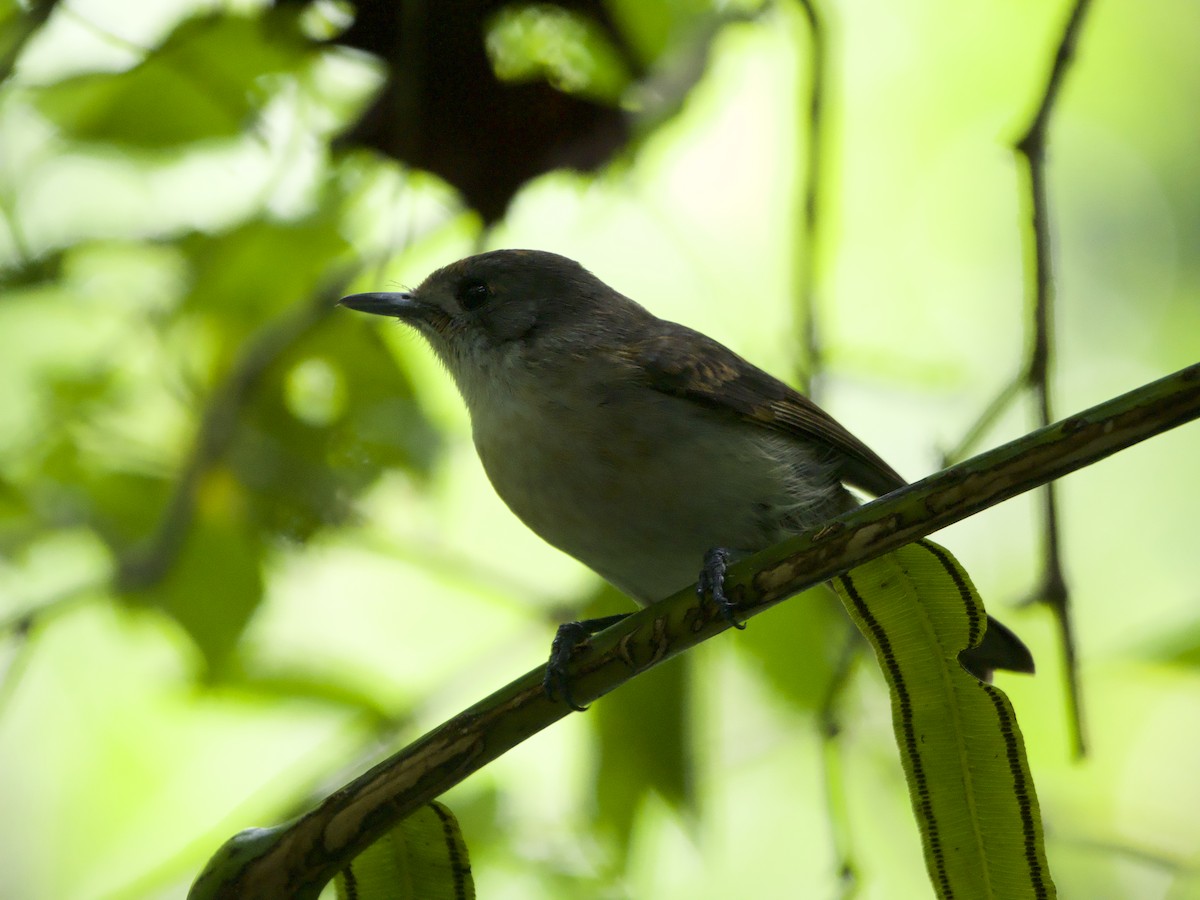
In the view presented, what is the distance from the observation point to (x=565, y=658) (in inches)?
66.3

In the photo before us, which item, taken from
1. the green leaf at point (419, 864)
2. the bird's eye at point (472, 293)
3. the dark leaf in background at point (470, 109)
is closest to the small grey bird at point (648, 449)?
the bird's eye at point (472, 293)

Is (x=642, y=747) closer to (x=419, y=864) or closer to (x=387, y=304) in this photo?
(x=419, y=864)

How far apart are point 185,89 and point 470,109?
2.16 ft

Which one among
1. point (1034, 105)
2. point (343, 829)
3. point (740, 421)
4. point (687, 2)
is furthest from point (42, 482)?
point (1034, 105)

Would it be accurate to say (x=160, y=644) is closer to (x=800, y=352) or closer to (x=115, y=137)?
(x=115, y=137)

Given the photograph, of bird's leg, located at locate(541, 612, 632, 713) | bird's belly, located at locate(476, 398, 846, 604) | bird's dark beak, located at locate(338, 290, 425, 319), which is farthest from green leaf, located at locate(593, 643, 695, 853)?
bird's dark beak, located at locate(338, 290, 425, 319)

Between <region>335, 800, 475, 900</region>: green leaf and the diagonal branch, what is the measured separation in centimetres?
12

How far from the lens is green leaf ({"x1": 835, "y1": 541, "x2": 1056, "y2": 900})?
131 centimetres

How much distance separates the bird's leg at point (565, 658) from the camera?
4.51 feet

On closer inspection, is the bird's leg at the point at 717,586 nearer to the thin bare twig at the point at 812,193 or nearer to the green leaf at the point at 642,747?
the green leaf at the point at 642,747

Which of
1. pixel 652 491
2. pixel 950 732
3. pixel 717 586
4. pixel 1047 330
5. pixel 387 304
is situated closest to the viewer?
pixel 950 732

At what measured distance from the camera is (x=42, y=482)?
3.28 metres

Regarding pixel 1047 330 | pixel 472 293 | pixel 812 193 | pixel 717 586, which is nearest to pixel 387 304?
pixel 472 293

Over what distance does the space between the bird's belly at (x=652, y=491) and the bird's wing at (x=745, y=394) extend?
5 cm
